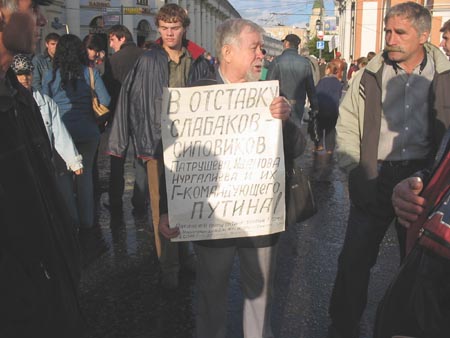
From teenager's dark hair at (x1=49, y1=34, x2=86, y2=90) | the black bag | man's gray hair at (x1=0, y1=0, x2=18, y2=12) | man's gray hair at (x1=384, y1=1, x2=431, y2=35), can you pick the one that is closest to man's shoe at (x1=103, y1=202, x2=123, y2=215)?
teenager's dark hair at (x1=49, y1=34, x2=86, y2=90)

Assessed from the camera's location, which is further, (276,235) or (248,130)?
(276,235)

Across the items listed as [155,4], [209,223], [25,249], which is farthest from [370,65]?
[155,4]

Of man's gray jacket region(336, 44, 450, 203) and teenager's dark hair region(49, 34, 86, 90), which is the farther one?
teenager's dark hair region(49, 34, 86, 90)

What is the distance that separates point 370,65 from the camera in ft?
10.3

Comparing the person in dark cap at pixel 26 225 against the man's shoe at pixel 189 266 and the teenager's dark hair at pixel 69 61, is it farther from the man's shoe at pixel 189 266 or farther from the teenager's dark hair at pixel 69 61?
the teenager's dark hair at pixel 69 61

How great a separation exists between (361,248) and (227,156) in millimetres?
1091

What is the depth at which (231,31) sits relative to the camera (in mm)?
2686

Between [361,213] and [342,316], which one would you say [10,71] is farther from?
[342,316]

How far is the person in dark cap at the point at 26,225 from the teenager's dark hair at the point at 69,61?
3135 mm

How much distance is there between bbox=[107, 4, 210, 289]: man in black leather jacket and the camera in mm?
4043

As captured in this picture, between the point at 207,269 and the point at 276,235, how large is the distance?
41 centimetres

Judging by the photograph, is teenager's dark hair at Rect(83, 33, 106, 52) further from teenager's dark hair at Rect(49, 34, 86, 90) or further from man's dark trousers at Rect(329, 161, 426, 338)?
man's dark trousers at Rect(329, 161, 426, 338)

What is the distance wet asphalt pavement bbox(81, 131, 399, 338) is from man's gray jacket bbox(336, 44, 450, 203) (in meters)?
1.05

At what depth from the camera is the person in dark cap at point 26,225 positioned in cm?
162
